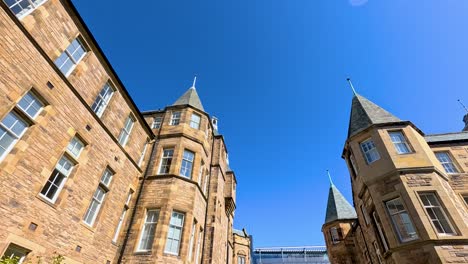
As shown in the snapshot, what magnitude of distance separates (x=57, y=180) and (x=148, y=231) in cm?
558

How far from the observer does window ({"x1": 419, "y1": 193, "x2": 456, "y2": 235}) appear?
495 inches

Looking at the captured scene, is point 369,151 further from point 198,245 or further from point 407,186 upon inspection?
point 198,245

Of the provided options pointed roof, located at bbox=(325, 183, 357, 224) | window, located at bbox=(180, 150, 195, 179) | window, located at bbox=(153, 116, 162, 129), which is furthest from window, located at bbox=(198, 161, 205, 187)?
pointed roof, located at bbox=(325, 183, 357, 224)

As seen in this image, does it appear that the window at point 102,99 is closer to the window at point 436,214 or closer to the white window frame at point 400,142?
the white window frame at point 400,142

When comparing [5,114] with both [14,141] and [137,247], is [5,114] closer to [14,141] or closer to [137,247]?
[14,141]

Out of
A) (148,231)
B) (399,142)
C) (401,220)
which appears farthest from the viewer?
(399,142)

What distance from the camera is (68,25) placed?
36.8ft

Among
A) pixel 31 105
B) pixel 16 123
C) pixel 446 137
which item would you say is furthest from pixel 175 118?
pixel 446 137

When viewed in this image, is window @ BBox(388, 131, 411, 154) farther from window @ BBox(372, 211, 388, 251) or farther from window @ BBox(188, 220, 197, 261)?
window @ BBox(188, 220, 197, 261)

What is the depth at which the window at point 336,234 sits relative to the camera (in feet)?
95.4

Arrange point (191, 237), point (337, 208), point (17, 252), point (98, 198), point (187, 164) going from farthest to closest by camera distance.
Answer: point (337, 208) < point (187, 164) < point (191, 237) < point (98, 198) < point (17, 252)

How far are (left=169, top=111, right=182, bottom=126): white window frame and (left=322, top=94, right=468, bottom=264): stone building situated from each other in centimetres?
1330

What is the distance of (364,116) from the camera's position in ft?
61.8

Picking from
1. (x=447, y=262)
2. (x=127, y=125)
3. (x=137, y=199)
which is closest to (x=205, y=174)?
(x=137, y=199)
